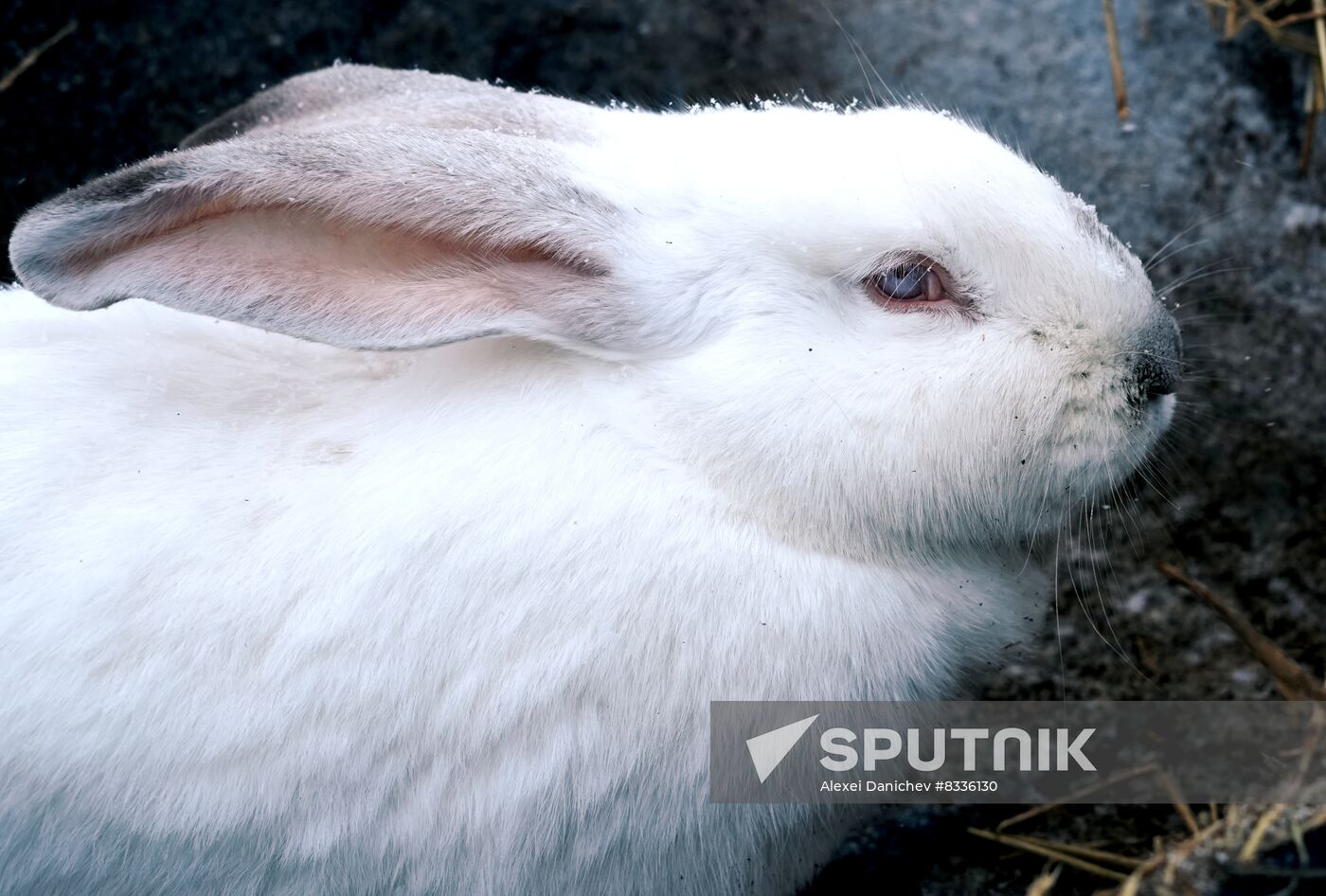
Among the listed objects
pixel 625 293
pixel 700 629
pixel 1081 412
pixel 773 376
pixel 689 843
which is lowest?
pixel 689 843

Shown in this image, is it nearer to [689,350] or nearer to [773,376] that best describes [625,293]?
[689,350]

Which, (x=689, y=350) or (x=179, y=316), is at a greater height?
(x=179, y=316)

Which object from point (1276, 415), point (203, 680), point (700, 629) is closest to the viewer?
point (203, 680)

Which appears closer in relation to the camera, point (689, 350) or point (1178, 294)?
point (689, 350)

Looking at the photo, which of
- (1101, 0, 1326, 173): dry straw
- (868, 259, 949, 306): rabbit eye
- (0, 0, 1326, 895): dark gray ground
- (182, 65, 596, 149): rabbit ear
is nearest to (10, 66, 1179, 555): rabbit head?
(868, 259, 949, 306): rabbit eye

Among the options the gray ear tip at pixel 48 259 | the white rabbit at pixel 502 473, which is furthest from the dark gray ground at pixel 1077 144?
the gray ear tip at pixel 48 259

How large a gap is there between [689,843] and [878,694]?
35 centimetres

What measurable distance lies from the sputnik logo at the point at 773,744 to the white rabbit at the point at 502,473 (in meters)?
0.07

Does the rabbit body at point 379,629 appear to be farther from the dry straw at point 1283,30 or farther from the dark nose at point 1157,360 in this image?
the dry straw at point 1283,30

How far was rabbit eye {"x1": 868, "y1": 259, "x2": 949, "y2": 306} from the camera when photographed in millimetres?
1718

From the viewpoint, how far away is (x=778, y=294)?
5.62ft

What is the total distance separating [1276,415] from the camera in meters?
2.58

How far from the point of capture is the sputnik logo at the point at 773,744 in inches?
69.1

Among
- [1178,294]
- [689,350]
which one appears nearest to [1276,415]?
[1178,294]
